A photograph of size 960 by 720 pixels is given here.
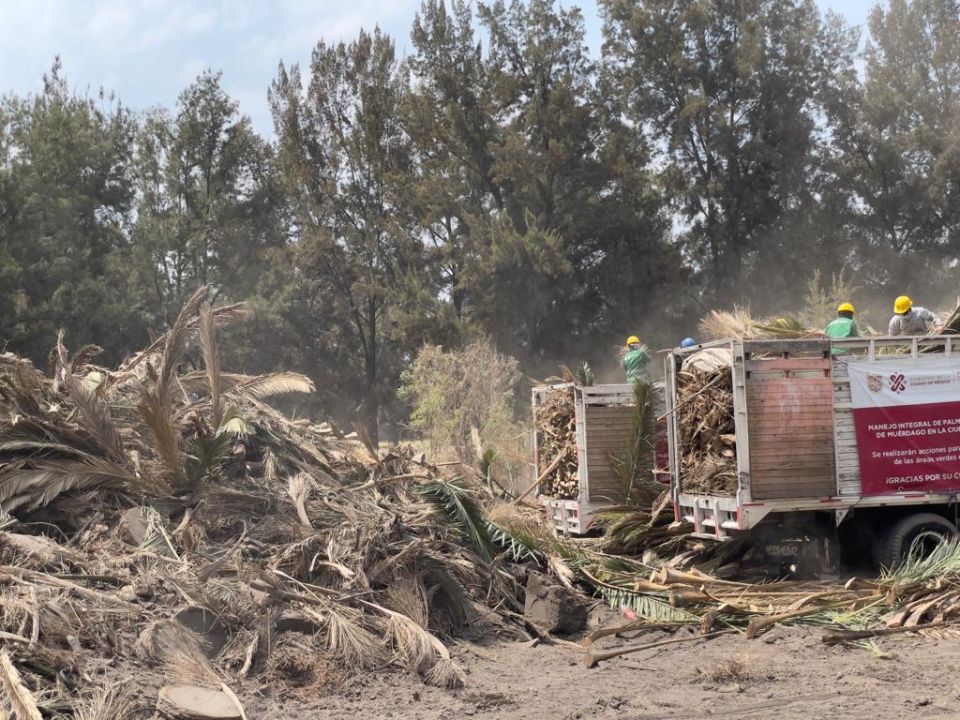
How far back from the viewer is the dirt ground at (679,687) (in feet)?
20.1

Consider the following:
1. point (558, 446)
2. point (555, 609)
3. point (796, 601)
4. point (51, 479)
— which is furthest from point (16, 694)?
point (558, 446)

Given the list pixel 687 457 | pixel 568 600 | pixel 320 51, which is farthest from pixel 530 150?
pixel 568 600

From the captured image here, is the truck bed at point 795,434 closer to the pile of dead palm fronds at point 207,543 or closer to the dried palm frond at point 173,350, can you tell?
the pile of dead palm fronds at point 207,543

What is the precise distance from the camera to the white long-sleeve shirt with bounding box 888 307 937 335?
1089 centimetres

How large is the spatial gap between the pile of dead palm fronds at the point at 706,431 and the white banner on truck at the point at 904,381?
47.1 inches

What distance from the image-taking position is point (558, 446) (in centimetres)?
1245

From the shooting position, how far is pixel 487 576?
28.8 feet

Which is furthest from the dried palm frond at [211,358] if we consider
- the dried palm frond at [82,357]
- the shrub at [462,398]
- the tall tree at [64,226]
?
the tall tree at [64,226]

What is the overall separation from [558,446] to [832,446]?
3717 mm

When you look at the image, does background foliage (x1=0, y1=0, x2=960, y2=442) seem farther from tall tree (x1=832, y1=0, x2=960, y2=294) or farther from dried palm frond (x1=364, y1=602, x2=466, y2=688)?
dried palm frond (x1=364, y1=602, x2=466, y2=688)

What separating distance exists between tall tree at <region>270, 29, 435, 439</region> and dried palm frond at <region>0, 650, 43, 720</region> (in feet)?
108

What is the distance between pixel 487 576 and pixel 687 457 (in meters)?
2.75

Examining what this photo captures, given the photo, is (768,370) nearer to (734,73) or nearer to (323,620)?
(323,620)

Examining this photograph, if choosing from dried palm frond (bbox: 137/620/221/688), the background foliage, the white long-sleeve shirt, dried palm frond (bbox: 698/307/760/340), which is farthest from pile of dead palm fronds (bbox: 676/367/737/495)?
the background foliage
